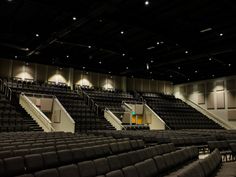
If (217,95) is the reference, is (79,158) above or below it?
below

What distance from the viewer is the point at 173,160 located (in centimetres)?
386

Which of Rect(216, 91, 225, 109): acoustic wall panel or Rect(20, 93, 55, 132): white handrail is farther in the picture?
Rect(216, 91, 225, 109): acoustic wall panel

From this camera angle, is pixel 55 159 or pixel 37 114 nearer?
pixel 55 159

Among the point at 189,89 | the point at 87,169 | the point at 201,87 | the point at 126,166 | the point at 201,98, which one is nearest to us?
the point at 87,169

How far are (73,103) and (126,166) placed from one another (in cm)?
1026

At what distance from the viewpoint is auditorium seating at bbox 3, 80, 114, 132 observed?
11797 millimetres

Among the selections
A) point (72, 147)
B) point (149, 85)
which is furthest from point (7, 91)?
point (149, 85)

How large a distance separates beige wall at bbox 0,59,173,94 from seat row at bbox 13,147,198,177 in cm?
1243

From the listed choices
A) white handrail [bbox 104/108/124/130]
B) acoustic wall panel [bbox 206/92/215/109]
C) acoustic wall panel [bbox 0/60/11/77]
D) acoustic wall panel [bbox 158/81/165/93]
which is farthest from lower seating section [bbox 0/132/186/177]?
acoustic wall panel [bbox 158/81/165/93]

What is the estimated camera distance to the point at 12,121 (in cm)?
951

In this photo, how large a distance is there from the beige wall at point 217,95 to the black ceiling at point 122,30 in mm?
1280

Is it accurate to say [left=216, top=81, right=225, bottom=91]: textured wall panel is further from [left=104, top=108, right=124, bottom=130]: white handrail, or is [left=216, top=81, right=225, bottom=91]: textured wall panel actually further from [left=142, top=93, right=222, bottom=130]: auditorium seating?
[left=104, top=108, right=124, bottom=130]: white handrail

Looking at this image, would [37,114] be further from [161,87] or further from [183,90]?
[183,90]

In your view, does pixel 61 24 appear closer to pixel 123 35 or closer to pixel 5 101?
pixel 123 35
